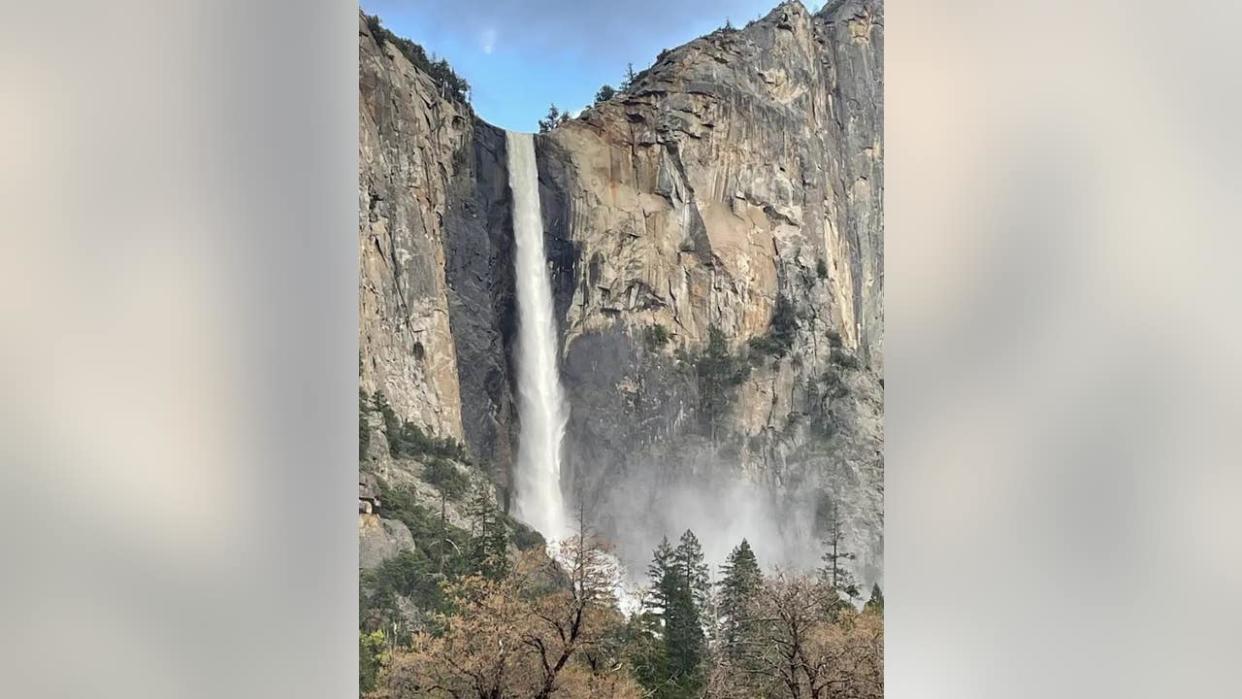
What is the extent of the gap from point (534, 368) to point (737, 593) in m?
0.93

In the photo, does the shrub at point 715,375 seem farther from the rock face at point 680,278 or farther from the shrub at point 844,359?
the shrub at point 844,359

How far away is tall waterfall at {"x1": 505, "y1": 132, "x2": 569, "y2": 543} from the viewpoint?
2328mm

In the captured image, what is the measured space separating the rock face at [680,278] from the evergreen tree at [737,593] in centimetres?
5

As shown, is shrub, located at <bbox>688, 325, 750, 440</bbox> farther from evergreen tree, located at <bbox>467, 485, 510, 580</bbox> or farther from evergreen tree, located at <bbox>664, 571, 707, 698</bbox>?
evergreen tree, located at <bbox>467, 485, 510, 580</bbox>

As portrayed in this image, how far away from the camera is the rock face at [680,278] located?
232cm

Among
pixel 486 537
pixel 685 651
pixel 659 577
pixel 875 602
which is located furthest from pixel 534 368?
pixel 875 602

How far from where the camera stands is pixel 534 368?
92.5 inches

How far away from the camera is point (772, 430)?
2424 mm

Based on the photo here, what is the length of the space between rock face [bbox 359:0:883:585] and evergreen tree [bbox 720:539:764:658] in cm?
5

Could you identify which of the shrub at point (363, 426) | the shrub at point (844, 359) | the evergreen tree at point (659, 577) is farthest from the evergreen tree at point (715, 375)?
the shrub at point (363, 426)

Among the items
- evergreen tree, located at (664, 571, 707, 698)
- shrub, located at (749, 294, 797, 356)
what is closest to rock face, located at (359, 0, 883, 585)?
shrub, located at (749, 294, 797, 356)
